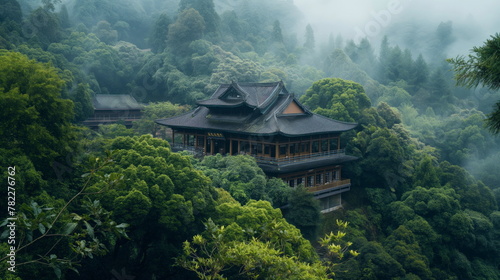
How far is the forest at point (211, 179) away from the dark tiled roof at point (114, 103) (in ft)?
13.2

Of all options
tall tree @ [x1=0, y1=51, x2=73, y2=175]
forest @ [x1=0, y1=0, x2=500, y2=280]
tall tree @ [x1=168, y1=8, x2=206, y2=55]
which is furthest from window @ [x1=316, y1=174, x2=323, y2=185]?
tall tree @ [x1=168, y1=8, x2=206, y2=55]

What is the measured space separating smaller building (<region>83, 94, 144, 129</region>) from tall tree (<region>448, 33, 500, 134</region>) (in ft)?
148

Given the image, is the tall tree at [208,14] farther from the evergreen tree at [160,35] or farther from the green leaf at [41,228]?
the green leaf at [41,228]

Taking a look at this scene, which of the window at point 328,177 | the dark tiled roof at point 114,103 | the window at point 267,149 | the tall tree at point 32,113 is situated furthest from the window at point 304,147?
the dark tiled roof at point 114,103

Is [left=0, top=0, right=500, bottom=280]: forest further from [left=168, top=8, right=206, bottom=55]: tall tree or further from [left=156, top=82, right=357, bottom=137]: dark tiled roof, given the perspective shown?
[left=156, top=82, right=357, bottom=137]: dark tiled roof

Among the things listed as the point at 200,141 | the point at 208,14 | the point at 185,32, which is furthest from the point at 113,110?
the point at 208,14

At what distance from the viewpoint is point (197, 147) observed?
33062mm

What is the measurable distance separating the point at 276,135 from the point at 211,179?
6377 millimetres

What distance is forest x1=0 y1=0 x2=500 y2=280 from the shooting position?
1204 centimetres

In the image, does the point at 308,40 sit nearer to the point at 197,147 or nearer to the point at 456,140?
the point at 456,140

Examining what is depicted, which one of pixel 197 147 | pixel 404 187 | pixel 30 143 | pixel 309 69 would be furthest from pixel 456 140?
pixel 30 143

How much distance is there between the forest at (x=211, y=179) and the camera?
12.0m

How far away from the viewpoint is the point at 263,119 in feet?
96.8

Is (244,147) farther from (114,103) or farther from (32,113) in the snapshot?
(114,103)
